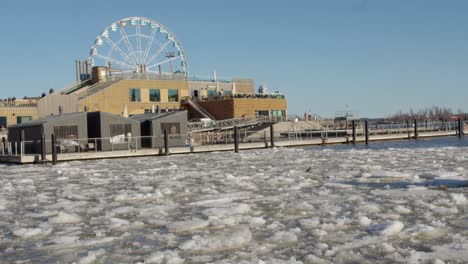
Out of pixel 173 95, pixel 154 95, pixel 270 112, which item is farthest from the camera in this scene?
pixel 270 112

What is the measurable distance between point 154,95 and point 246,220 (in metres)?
56.9

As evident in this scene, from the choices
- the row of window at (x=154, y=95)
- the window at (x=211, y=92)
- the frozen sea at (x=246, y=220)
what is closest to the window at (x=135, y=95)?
the row of window at (x=154, y=95)

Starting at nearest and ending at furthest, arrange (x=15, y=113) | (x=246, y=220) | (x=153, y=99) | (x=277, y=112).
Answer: (x=246, y=220)
(x=15, y=113)
(x=153, y=99)
(x=277, y=112)

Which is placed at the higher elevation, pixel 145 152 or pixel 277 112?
pixel 277 112

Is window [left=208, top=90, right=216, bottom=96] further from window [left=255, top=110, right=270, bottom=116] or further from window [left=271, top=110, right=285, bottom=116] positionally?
window [left=271, top=110, right=285, bottom=116]

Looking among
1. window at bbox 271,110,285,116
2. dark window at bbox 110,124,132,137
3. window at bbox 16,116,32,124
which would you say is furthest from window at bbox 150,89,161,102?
dark window at bbox 110,124,132,137

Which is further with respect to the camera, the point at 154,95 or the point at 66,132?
the point at 154,95

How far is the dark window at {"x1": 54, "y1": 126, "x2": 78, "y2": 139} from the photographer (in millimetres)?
31797

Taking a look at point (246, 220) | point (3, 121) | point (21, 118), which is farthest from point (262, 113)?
point (246, 220)

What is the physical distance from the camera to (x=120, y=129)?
34.2 metres

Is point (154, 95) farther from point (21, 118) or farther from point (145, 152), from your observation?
point (145, 152)

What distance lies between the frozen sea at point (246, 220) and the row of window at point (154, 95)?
48.0m

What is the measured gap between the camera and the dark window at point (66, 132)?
31.8m

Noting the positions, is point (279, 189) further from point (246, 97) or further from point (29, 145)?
point (246, 97)
